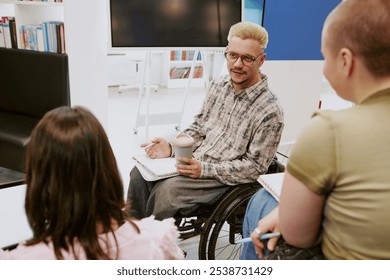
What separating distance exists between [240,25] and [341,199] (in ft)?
3.45

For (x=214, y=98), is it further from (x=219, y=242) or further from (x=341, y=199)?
(x=341, y=199)

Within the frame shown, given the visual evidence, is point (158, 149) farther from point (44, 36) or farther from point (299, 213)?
point (44, 36)

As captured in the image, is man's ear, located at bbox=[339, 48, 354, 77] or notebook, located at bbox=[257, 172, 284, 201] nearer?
man's ear, located at bbox=[339, 48, 354, 77]

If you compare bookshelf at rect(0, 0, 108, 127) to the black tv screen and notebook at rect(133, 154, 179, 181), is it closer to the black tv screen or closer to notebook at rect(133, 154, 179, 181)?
the black tv screen

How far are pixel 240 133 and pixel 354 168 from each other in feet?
2.93

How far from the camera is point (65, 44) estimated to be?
2861mm

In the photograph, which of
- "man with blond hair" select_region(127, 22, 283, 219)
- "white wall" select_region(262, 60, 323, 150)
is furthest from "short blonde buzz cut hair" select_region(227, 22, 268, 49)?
"white wall" select_region(262, 60, 323, 150)

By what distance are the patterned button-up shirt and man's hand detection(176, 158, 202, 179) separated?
0.02m

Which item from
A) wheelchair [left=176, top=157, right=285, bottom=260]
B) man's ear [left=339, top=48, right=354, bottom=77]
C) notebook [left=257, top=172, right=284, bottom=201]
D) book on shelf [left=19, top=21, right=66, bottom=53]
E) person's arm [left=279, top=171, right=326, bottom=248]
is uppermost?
book on shelf [left=19, top=21, right=66, bottom=53]

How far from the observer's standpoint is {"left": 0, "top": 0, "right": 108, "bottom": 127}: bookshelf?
2.69 meters

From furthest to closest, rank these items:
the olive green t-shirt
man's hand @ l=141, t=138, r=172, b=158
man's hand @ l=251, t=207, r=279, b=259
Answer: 1. man's hand @ l=141, t=138, r=172, b=158
2. man's hand @ l=251, t=207, r=279, b=259
3. the olive green t-shirt

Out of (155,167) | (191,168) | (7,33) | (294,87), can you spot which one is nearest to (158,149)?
(155,167)
